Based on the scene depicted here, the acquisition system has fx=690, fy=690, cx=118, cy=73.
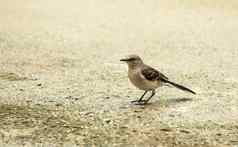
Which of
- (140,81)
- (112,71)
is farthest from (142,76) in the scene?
(112,71)

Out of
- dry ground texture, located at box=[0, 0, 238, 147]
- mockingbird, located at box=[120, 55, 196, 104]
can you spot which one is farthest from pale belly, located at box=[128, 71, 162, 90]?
dry ground texture, located at box=[0, 0, 238, 147]

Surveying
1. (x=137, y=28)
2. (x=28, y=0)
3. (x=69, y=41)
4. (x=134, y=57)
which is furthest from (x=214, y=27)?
(x=134, y=57)

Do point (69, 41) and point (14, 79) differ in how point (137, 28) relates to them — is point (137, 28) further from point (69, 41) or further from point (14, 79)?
point (14, 79)

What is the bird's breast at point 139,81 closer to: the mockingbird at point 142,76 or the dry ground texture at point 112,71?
the mockingbird at point 142,76

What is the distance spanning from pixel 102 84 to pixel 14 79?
115 centimetres

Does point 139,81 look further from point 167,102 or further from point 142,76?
point 167,102

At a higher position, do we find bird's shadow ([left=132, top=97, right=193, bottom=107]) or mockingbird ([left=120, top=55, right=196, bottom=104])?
mockingbird ([left=120, top=55, right=196, bottom=104])

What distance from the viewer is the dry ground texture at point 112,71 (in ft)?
22.2

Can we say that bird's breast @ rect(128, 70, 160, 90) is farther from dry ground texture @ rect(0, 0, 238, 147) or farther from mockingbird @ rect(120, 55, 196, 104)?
dry ground texture @ rect(0, 0, 238, 147)

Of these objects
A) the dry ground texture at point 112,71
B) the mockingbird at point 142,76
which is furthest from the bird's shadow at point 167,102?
the mockingbird at point 142,76

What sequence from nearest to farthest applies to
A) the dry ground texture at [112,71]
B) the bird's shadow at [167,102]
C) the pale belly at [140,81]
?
the dry ground texture at [112,71], the pale belly at [140,81], the bird's shadow at [167,102]

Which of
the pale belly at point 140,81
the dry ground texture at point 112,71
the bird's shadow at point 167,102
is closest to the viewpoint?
the dry ground texture at point 112,71

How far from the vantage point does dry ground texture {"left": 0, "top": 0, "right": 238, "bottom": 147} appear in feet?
22.2

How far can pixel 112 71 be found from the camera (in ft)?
31.2
